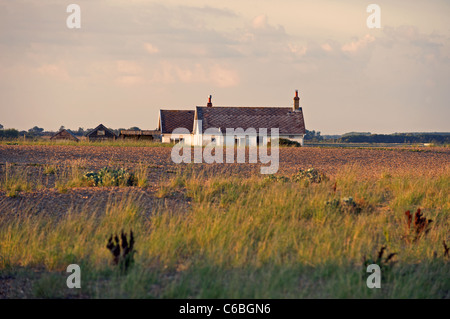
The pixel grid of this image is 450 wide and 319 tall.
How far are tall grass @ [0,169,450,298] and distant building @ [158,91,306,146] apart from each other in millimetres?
34185

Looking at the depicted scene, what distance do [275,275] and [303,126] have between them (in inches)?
1644

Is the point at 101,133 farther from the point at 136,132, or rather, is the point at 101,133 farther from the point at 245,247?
the point at 245,247

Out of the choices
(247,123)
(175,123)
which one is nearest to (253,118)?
(247,123)

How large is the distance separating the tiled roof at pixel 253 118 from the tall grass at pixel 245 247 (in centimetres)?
3640

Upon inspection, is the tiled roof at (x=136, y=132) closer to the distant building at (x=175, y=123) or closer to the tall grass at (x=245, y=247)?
the distant building at (x=175, y=123)

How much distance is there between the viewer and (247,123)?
4662 centimetres

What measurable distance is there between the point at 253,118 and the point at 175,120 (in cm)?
1035

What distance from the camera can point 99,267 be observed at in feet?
19.2

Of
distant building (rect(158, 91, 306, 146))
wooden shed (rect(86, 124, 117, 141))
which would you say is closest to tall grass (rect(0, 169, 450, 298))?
distant building (rect(158, 91, 306, 146))

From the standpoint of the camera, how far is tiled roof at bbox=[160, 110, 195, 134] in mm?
52625

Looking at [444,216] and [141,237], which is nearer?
[141,237]

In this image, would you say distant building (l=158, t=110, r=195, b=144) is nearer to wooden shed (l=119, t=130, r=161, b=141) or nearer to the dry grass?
wooden shed (l=119, t=130, r=161, b=141)
